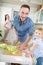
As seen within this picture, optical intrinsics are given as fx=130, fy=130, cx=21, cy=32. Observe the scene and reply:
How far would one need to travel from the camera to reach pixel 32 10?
77 cm

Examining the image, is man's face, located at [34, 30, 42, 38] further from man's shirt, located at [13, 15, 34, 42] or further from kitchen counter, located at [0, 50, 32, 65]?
kitchen counter, located at [0, 50, 32, 65]

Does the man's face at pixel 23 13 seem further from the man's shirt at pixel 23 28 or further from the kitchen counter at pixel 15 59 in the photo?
the kitchen counter at pixel 15 59

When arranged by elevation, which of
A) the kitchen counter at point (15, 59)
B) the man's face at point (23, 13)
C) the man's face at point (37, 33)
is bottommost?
the kitchen counter at point (15, 59)

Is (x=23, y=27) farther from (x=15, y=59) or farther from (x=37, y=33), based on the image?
(x=15, y=59)

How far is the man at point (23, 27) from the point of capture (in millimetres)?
767

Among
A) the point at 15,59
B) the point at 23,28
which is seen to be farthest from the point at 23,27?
the point at 15,59

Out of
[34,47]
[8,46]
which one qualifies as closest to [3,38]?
[8,46]

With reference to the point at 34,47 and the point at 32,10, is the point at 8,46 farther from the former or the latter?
the point at 32,10

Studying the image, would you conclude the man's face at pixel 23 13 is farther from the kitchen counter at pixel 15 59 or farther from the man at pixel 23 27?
the kitchen counter at pixel 15 59

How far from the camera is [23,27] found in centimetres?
77

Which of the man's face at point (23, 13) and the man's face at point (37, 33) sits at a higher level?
the man's face at point (23, 13)

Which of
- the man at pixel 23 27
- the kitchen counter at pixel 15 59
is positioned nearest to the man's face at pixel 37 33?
the man at pixel 23 27

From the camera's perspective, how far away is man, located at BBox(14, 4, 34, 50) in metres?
0.77

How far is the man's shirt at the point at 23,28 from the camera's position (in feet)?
2.52
